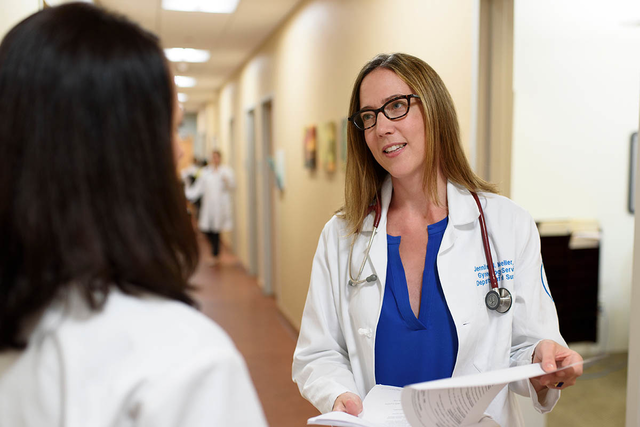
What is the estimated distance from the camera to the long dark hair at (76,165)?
556 millimetres

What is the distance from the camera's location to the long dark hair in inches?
21.9

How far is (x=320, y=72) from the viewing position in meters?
4.17

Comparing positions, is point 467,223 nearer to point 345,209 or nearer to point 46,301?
point 345,209

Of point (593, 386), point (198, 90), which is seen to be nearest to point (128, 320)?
point (593, 386)

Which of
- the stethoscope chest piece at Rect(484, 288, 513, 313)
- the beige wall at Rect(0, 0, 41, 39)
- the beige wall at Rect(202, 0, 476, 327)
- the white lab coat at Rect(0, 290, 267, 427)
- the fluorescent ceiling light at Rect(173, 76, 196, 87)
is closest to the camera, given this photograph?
the white lab coat at Rect(0, 290, 267, 427)

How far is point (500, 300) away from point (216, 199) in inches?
296

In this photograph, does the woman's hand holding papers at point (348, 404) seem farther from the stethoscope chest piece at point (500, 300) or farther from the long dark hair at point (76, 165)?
the long dark hair at point (76, 165)

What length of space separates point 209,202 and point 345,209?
23.7 feet

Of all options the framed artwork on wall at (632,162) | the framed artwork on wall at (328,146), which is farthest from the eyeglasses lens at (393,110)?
the framed artwork on wall at (328,146)

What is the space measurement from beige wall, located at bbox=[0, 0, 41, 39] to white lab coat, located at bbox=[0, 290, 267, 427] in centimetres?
161

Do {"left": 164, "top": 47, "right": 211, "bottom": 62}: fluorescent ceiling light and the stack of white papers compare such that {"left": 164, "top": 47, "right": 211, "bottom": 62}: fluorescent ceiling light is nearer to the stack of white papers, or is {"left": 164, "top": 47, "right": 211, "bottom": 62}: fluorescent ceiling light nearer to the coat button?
the coat button

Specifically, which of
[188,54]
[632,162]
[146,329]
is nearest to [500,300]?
[146,329]

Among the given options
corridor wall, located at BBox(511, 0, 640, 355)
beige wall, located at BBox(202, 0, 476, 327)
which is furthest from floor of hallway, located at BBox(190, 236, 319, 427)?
corridor wall, located at BBox(511, 0, 640, 355)

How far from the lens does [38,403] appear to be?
56 cm
